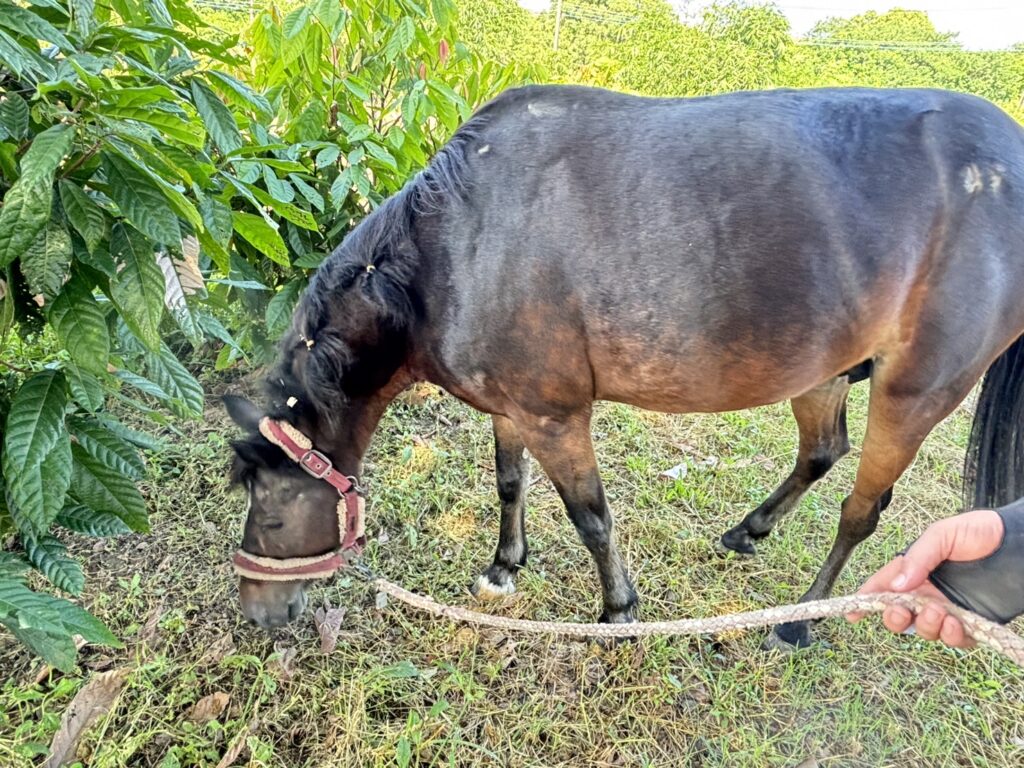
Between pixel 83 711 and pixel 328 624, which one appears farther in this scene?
pixel 328 624

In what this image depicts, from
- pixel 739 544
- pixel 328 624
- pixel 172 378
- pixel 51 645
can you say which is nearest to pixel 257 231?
pixel 172 378

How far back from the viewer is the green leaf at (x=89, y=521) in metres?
1.80

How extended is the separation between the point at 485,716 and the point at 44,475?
1488 mm

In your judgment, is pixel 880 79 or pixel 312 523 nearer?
pixel 312 523

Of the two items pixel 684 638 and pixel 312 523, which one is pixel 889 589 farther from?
pixel 312 523

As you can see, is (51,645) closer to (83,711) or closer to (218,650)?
(83,711)

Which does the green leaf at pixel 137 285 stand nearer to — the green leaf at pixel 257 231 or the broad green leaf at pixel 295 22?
the green leaf at pixel 257 231

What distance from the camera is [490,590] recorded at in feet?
8.55

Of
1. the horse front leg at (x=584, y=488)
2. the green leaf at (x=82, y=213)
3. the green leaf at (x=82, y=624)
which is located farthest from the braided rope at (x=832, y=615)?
the green leaf at (x=82, y=213)

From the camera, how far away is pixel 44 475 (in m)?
1.57

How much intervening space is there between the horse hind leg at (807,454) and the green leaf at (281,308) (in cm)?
212

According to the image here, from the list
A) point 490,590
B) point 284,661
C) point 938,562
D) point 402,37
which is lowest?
point 490,590

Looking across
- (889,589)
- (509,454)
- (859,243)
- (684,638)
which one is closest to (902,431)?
(859,243)

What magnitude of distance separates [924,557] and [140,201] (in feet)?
5.78
